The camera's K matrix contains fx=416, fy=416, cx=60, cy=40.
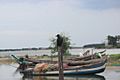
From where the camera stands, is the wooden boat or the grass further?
the grass

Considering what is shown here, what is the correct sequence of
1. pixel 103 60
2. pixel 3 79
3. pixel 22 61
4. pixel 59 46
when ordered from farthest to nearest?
1. pixel 22 61
2. pixel 103 60
3. pixel 3 79
4. pixel 59 46

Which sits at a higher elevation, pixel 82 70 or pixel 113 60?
pixel 82 70

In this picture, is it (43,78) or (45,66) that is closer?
(43,78)

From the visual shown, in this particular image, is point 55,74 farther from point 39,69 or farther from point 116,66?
point 116,66

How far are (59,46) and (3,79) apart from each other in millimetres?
20808

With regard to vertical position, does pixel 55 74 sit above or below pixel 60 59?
below

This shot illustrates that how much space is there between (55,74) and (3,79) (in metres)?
5.70

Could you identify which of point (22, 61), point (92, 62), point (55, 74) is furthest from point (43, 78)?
point (22, 61)

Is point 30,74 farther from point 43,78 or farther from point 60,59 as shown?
point 60,59

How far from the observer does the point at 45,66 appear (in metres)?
42.9

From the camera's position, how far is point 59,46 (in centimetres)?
1873

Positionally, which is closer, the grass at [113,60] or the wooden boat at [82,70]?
the wooden boat at [82,70]

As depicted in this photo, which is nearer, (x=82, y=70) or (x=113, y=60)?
(x=82, y=70)

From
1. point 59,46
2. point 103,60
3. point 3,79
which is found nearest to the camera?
point 59,46
